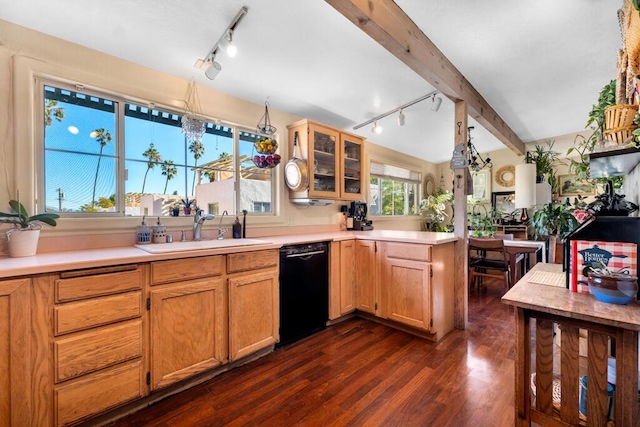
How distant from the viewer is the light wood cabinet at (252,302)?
204 cm

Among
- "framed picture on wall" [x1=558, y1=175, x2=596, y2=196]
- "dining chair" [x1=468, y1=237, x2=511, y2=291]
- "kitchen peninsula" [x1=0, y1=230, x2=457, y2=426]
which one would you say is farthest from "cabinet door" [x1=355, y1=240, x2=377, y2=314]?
"framed picture on wall" [x1=558, y1=175, x2=596, y2=196]

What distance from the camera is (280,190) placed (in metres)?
3.13

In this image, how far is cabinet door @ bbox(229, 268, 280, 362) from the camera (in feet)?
6.69

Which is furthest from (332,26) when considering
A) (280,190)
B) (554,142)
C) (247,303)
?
(554,142)

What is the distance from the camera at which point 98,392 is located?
1.48 m

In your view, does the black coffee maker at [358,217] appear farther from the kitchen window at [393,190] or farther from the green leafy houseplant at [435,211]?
the green leafy houseplant at [435,211]

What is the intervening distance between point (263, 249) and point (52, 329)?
49.2 inches

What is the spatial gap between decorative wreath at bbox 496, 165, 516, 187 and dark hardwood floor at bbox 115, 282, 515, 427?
437 cm

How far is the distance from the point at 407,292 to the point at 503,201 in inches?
182

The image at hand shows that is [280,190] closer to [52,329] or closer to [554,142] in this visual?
[52,329]

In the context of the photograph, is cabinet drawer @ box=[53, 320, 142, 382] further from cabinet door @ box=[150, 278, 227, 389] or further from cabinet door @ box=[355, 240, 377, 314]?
cabinet door @ box=[355, 240, 377, 314]

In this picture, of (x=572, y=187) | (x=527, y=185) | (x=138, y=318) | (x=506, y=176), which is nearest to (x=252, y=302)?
(x=138, y=318)

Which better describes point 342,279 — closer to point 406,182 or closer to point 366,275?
point 366,275

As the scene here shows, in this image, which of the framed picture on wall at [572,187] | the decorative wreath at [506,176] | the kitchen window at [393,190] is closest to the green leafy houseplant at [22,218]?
the kitchen window at [393,190]
